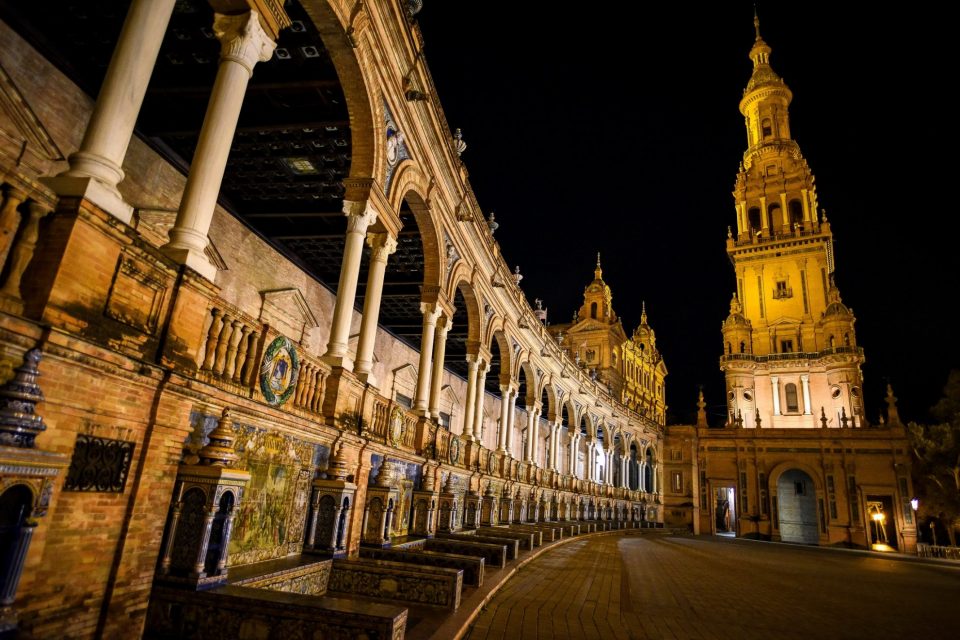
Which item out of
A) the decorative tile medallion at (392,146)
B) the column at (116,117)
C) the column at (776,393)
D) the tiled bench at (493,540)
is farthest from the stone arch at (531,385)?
the column at (776,393)

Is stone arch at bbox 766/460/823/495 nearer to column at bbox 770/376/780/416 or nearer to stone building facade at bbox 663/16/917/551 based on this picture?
stone building facade at bbox 663/16/917/551

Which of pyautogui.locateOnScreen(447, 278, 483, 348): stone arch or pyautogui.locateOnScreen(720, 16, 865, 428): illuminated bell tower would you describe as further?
pyautogui.locateOnScreen(720, 16, 865, 428): illuminated bell tower

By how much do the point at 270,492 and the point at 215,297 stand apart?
2.58m

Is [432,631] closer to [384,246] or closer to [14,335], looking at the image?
[14,335]

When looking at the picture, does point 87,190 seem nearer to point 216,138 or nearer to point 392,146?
Result: point 216,138

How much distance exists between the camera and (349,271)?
9.35m

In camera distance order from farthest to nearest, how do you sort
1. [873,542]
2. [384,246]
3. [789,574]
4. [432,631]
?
[873,542], [789,574], [384,246], [432,631]

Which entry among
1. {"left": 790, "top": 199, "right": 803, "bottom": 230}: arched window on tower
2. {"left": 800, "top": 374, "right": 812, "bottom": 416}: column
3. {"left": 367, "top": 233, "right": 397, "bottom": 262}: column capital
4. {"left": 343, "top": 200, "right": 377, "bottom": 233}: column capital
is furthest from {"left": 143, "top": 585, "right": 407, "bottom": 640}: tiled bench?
{"left": 790, "top": 199, "right": 803, "bottom": 230}: arched window on tower

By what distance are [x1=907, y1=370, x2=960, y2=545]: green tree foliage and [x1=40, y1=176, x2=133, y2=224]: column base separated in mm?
38789

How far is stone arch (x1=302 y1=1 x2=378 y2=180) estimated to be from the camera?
7992mm

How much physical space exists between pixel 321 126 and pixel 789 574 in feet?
49.1

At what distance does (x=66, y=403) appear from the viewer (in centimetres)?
361

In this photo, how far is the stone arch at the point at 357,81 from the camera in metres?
7.99

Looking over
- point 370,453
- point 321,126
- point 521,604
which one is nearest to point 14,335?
point 370,453
